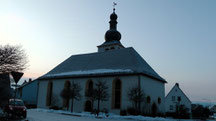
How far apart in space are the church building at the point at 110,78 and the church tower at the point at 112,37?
797 centimetres

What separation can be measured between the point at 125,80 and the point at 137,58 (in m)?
4.59

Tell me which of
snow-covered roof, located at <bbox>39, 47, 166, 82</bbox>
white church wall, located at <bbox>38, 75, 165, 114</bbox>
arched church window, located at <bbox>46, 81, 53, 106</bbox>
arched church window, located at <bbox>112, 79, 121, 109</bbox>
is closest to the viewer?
white church wall, located at <bbox>38, 75, 165, 114</bbox>

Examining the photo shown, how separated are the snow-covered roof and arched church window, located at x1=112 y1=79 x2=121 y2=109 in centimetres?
156

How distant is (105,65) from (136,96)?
877 centimetres

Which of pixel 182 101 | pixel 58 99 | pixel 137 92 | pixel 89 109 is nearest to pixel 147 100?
pixel 137 92

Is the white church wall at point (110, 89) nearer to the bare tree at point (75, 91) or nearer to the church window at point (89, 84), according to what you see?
the church window at point (89, 84)

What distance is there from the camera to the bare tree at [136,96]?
25484 mm

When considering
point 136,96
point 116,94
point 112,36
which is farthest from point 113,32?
point 136,96

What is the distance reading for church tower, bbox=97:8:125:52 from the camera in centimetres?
4524

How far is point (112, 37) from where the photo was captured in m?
46.7

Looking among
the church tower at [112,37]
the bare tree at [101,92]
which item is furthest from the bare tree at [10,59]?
the church tower at [112,37]

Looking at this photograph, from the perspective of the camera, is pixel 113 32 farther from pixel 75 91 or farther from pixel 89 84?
pixel 75 91

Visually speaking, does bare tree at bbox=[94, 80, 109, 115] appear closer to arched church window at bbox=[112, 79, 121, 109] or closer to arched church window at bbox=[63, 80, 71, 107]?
arched church window at bbox=[112, 79, 121, 109]

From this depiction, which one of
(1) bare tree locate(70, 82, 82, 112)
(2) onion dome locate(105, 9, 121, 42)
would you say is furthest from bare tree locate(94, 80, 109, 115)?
(2) onion dome locate(105, 9, 121, 42)
